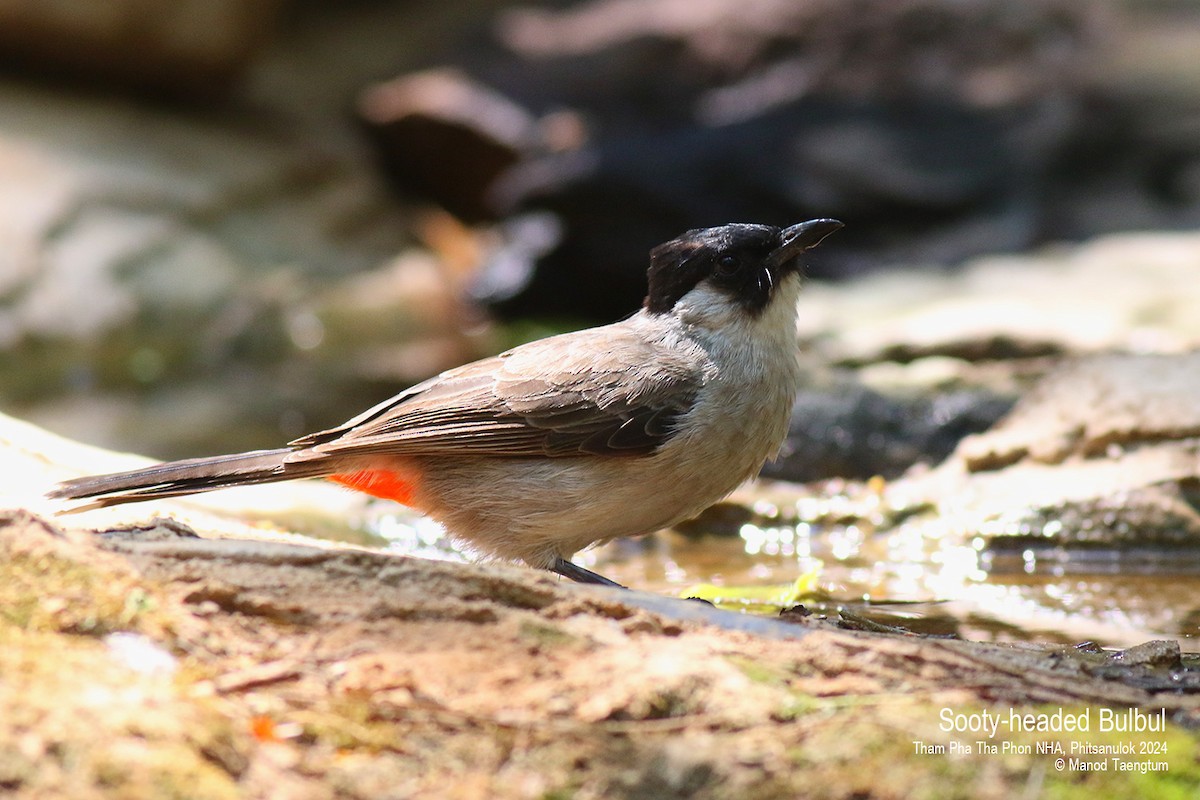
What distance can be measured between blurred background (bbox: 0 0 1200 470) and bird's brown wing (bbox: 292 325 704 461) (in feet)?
10.8

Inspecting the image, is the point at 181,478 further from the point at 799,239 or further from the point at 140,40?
the point at 140,40

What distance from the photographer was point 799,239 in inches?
167

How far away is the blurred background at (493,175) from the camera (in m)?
9.30

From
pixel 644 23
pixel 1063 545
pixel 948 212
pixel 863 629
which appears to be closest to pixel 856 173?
pixel 948 212

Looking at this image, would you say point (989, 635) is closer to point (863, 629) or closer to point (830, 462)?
point (863, 629)

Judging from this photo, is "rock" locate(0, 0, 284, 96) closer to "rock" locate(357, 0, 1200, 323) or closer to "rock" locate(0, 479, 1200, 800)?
"rock" locate(357, 0, 1200, 323)

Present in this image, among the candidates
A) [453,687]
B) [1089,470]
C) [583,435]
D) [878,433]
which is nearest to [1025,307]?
[878,433]

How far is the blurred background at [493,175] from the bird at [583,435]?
3037 millimetres

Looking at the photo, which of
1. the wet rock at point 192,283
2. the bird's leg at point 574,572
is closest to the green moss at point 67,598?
the bird's leg at point 574,572

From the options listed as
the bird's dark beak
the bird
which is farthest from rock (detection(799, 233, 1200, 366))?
the bird

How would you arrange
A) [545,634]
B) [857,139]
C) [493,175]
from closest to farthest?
[545,634], [857,139], [493,175]

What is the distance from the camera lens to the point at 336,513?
5105 millimetres

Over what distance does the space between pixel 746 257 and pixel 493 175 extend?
8415mm

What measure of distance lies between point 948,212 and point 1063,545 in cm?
569
